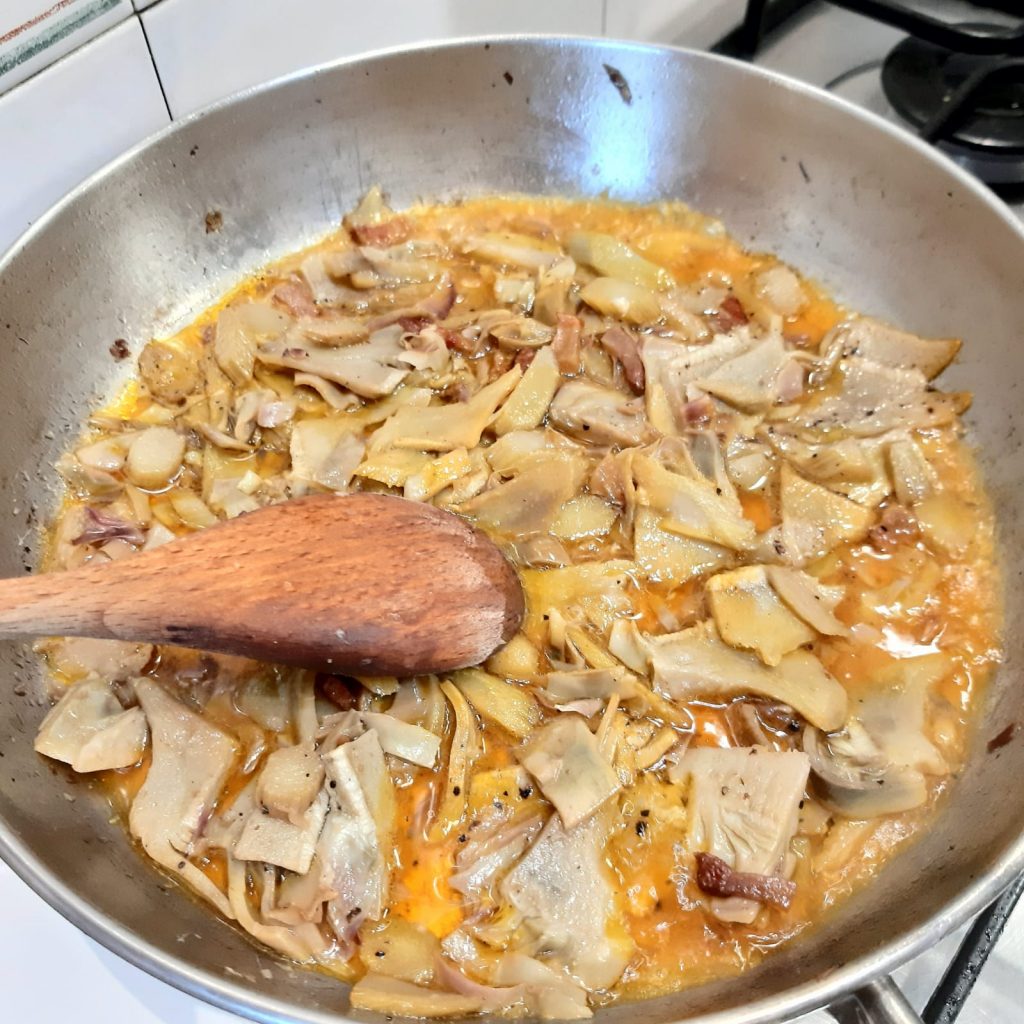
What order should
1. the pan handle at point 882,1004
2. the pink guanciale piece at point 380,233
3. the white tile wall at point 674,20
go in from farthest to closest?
the white tile wall at point 674,20 → the pink guanciale piece at point 380,233 → the pan handle at point 882,1004

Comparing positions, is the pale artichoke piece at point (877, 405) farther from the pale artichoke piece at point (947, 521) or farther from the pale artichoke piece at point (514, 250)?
the pale artichoke piece at point (514, 250)

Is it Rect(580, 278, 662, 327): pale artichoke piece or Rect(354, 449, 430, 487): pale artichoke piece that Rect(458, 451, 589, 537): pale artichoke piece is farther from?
Rect(580, 278, 662, 327): pale artichoke piece

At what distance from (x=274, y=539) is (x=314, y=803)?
1.31ft

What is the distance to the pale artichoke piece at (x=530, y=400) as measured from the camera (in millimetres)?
1713

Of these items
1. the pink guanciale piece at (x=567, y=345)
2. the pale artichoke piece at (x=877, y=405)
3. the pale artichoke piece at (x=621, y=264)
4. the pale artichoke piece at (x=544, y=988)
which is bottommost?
the pale artichoke piece at (x=544, y=988)

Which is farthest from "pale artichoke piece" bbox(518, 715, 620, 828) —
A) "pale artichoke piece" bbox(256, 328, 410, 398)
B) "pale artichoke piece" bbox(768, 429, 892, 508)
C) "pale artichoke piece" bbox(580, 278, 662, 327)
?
"pale artichoke piece" bbox(580, 278, 662, 327)

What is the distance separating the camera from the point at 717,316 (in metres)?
1.92

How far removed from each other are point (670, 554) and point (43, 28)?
140 centimetres

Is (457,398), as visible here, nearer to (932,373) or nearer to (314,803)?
(314,803)

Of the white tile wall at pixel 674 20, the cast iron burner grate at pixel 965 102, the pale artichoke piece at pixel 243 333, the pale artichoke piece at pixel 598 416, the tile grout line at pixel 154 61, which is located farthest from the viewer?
the white tile wall at pixel 674 20

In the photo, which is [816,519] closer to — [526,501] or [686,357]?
[686,357]

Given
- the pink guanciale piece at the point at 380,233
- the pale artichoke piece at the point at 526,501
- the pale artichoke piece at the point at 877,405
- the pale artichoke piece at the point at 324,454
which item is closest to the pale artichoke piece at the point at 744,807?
the pale artichoke piece at the point at 526,501

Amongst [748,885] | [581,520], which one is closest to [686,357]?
[581,520]

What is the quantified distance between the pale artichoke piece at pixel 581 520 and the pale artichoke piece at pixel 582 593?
79 millimetres
